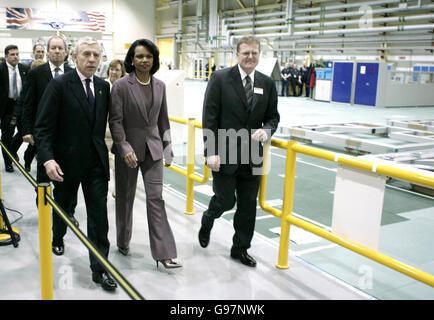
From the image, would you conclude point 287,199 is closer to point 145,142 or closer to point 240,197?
point 240,197

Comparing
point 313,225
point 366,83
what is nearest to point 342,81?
point 366,83

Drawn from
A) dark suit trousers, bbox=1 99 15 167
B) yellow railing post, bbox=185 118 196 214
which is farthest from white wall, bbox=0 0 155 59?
yellow railing post, bbox=185 118 196 214

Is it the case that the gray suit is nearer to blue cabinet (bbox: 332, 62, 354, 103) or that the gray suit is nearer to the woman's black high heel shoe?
the woman's black high heel shoe

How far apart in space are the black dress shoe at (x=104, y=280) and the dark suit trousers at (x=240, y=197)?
100cm

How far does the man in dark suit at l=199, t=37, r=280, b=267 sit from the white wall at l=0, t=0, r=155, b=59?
29.7m

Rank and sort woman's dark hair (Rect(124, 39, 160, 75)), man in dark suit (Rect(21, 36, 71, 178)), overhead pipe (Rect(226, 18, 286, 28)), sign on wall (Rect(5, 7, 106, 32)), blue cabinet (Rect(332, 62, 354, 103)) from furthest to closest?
sign on wall (Rect(5, 7, 106, 32)) → overhead pipe (Rect(226, 18, 286, 28)) → blue cabinet (Rect(332, 62, 354, 103)) → man in dark suit (Rect(21, 36, 71, 178)) → woman's dark hair (Rect(124, 39, 160, 75))

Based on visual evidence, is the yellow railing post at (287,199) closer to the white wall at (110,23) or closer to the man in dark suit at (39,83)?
the man in dark suit at (39,83)

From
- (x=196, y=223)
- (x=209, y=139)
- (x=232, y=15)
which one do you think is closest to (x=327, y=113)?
(x=196, y=223)

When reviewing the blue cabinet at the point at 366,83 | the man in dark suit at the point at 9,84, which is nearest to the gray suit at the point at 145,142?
the man in dark suit at the point at 9,84

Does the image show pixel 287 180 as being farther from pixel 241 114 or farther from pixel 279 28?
pixel 279 28

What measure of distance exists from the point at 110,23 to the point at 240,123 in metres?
32.4

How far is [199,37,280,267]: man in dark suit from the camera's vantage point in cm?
330

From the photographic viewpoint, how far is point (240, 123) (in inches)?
131

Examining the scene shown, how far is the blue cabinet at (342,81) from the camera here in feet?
61.0
